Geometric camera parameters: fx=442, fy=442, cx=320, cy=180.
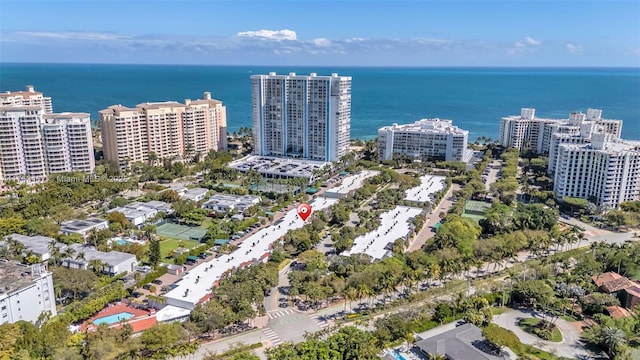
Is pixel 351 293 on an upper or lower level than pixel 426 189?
lower

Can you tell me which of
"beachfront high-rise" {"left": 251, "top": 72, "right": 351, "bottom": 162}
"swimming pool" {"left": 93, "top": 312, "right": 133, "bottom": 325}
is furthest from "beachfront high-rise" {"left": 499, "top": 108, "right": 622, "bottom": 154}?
"swimming pool" {"left": 93, "top": 312, "right": 133, "bottom": 325}

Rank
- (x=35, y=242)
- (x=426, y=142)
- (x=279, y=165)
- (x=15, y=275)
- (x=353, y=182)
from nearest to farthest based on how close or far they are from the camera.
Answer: (x=15, y=275)
(x=35, y=242)
(x=353, y=182)
(x=279, y=165)
(x=426, y=142)

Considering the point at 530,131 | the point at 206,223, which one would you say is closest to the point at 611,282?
the point at 206,223

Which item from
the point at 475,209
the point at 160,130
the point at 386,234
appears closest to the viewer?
the point at 386,234

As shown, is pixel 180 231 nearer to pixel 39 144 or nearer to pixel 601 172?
pixel 39 144

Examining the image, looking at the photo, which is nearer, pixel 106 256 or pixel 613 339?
pixel 613 339

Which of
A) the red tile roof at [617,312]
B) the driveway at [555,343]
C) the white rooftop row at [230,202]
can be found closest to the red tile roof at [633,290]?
the red tile roof at [617,312]

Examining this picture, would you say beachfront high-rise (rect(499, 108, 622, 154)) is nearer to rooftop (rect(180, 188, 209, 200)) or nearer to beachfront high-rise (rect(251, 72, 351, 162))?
beachfront high-rise (rect(251, 72, 351, 162))
